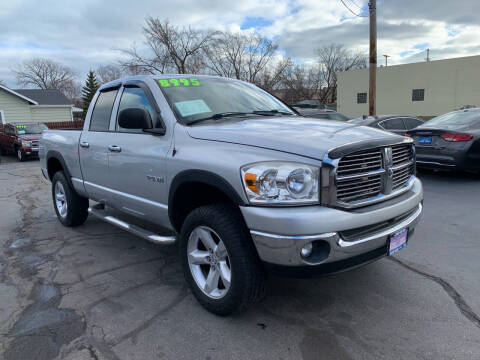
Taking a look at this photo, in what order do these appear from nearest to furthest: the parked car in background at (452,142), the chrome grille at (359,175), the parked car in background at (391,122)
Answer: the chrome grille at (359,175), the parked car in background at (452,142), the parked car in background at (391,122)

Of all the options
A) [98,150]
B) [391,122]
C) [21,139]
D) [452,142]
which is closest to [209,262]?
[98,150]

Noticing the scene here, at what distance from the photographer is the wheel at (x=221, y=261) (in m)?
2.54

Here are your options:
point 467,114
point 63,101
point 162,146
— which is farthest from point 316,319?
point 63,101

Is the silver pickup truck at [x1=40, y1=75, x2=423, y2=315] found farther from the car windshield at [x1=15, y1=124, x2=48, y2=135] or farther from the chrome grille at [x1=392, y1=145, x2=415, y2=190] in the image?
the car windshield at [x1=15, y1=124, x2=48, y2=135]

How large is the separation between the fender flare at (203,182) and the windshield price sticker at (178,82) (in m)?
1.11

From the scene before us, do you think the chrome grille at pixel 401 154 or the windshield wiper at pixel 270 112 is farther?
the windshield wiper at pixel 270 112

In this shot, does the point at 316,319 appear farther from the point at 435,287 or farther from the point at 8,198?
the point at 8,198

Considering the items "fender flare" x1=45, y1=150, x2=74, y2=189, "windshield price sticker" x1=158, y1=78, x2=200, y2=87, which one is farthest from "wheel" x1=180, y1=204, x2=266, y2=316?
"fender flare" x1=45, y1=150, x2=74, y2=189

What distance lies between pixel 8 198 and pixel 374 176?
7.78m

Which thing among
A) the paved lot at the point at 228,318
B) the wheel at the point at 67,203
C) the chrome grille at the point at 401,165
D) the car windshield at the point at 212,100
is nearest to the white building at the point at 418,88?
the paved lot at the point at 228,318

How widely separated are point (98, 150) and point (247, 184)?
7.94 ft

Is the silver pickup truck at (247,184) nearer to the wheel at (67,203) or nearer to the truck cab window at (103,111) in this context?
the truck cab window at (103,111)

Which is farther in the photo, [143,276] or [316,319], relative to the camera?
[143,276]

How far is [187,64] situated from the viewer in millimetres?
37156
